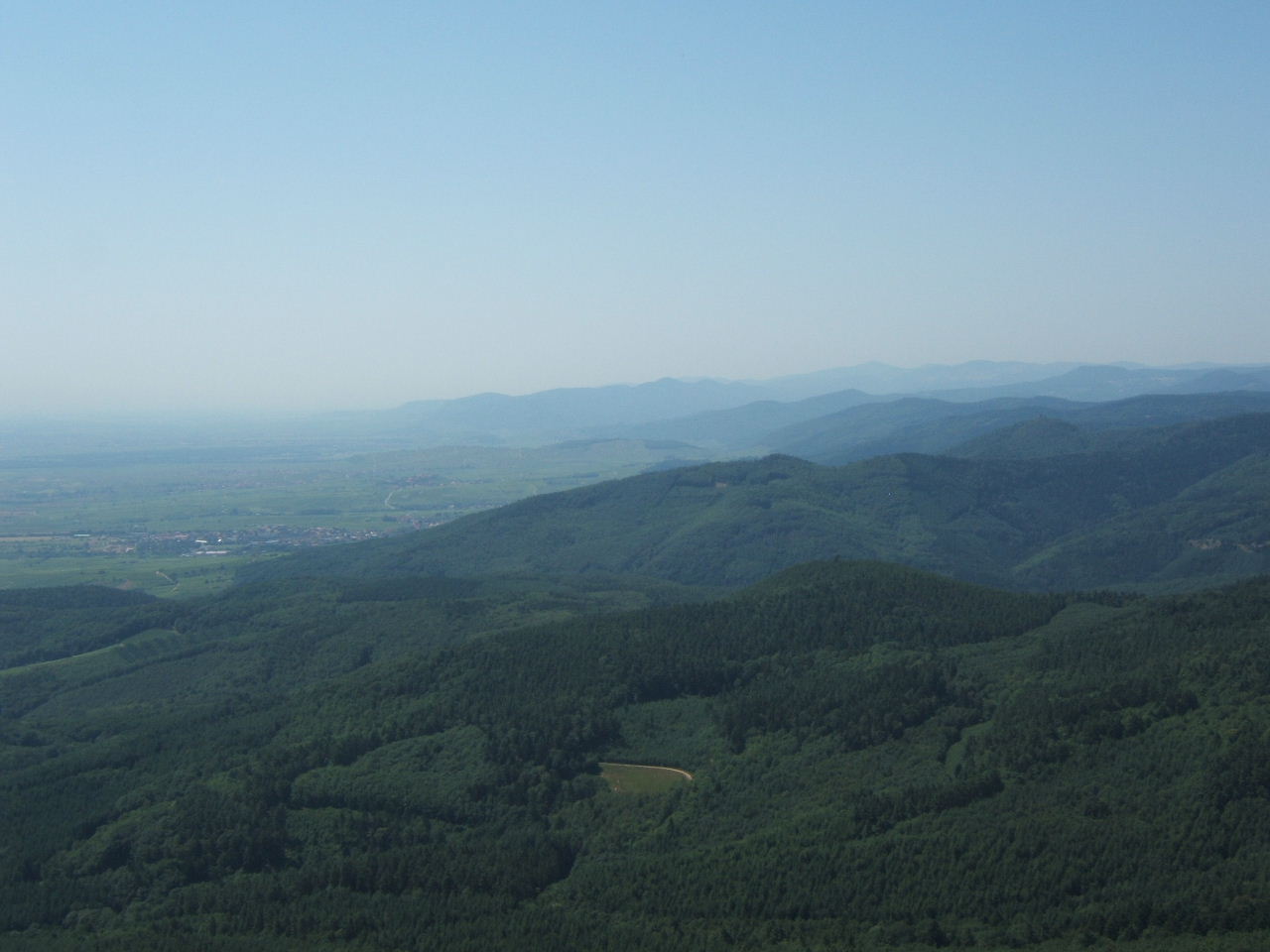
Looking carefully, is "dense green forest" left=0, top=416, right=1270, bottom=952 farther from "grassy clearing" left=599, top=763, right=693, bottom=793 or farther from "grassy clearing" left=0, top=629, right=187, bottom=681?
"grassy clearing" left=0, top=629, right=187, bottom=681

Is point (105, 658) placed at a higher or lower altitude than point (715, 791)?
lower

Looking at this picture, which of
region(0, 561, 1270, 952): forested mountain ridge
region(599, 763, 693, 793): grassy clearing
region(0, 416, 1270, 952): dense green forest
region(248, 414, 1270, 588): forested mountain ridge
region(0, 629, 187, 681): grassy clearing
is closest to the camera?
region(0, 561, 1270, 952): forested mountain ridge

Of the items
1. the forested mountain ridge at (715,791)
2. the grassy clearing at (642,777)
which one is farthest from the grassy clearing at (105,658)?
the grassy clearing at (642,777)

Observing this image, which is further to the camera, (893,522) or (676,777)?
Answer: (893,522)

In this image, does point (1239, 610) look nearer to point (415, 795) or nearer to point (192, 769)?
point (415, 795)

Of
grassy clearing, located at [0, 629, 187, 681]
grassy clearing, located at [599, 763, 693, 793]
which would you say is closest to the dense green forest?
grassy clearing, located at [599, 763, 693, 793]

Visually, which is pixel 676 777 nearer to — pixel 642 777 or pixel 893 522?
pixel 642 777

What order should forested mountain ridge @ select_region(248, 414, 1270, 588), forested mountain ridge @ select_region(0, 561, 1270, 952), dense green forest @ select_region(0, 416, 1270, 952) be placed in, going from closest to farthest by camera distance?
forested mountain ridge @ select_region(0, 561, 1270, 952)
dense green forest @ select_region(0, 416, 1270, 952)
forested mountain ridge @ select_region(248, 414, 1270, 588)

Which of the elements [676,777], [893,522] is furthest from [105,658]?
[893,522]
